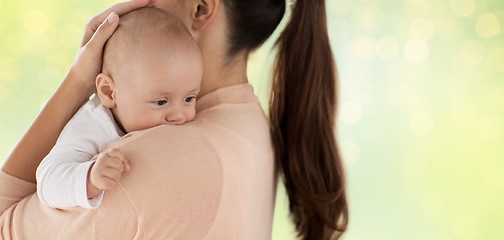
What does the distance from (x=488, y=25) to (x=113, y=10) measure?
1588 millimetres

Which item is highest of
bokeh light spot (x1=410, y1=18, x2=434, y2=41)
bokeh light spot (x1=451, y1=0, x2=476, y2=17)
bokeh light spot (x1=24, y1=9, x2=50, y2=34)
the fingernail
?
the fingernail

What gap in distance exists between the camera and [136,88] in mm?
1037

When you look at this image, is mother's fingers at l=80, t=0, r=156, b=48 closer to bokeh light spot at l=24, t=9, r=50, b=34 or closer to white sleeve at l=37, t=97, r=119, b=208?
white sleeve at l=37, t=97, r=119, b=208

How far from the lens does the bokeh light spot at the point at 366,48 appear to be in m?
2.30

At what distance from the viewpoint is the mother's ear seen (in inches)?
43.7

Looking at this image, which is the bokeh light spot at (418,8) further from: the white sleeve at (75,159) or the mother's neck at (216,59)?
the white sleeve at (75,159)

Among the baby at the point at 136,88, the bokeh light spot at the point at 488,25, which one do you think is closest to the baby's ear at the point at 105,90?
the baby at the point at 136,88

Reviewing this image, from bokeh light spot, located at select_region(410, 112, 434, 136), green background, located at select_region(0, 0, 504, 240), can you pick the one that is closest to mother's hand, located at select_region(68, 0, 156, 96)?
green background, located at select_region(0, 0, 504, 240)

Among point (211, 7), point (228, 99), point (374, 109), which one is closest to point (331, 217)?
point (228, 99)

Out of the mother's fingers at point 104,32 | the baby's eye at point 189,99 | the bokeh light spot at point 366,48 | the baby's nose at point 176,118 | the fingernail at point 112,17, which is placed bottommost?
the bokeh light spot at point 366,48

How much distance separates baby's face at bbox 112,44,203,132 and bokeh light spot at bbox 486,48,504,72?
150cm

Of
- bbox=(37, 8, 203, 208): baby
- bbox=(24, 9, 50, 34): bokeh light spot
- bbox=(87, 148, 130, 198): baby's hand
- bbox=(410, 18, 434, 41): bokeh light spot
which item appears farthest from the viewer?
bbox=(24, 9, 50, 34): bokeh light spot

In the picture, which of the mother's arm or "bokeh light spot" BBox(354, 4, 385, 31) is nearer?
the mother's arm

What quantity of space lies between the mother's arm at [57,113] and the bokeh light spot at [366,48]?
1300 mm
